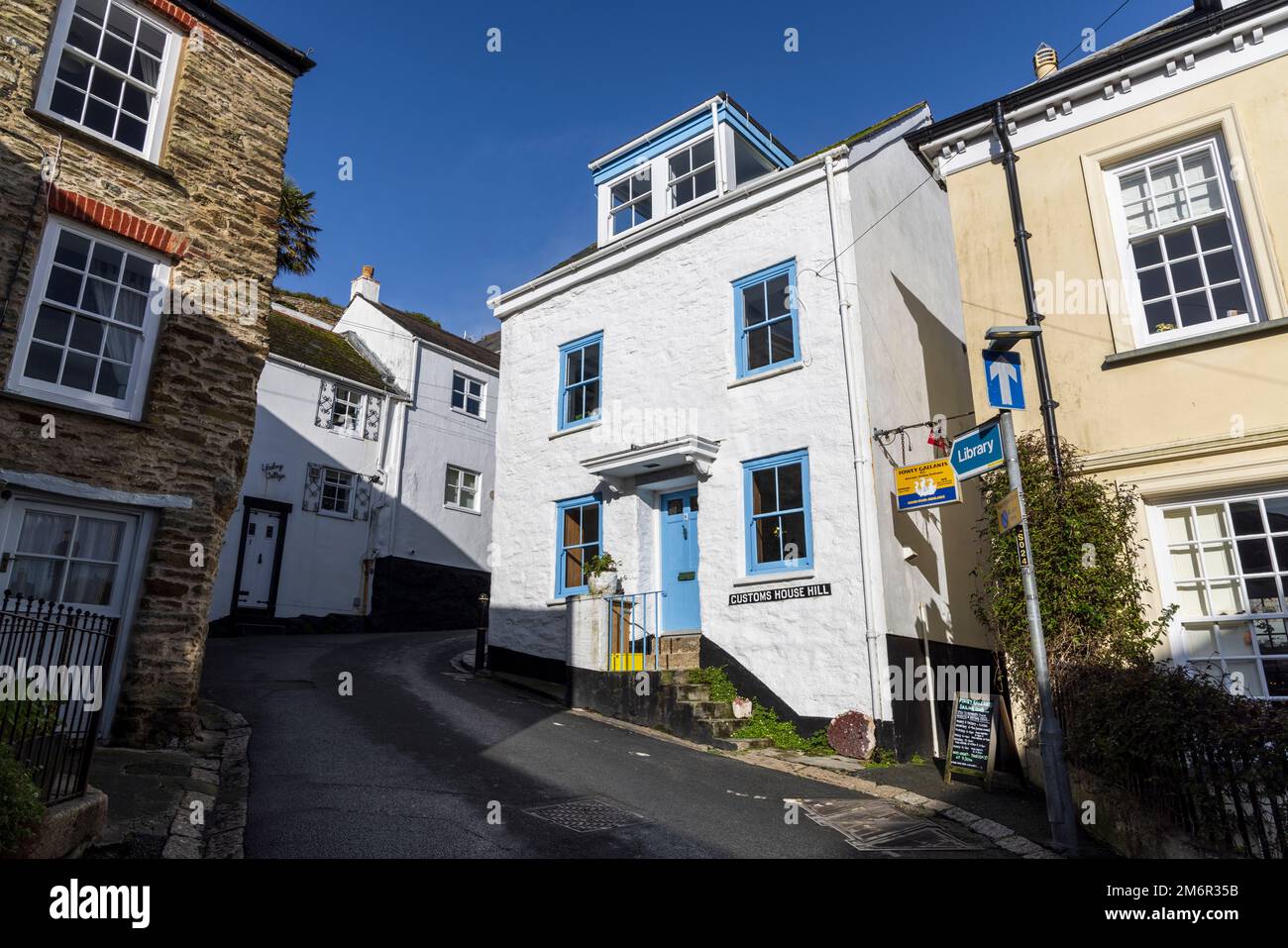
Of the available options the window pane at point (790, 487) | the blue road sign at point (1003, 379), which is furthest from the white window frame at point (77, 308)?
the blue road sign at point (1003, 379)

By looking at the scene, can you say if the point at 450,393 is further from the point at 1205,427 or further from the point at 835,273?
the point at 1205,427

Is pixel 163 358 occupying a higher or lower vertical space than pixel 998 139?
lower

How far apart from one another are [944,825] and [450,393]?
21549 millimetres

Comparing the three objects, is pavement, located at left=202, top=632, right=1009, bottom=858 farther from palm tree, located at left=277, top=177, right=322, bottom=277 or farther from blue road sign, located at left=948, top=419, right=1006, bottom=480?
palm tree, located at left=277, top=177, right=322, bottom=277

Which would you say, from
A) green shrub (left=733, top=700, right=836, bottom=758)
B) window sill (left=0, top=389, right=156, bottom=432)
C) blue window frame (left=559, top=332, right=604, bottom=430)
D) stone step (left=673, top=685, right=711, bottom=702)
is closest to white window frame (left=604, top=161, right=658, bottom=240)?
blue window frame (left=559, top=332, right=604, bottom=430)

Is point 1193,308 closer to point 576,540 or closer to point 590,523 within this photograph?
point 590,523

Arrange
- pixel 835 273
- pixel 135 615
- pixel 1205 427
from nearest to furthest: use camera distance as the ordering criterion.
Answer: pixel 1205 427, pixel 135 615, pixel 835 273

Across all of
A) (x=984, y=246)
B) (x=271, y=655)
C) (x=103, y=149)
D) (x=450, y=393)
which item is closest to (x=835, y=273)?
(x=984, y=246)

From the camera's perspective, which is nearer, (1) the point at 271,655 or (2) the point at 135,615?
(2) the point at 135,615

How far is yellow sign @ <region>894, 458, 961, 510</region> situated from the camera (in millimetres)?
9995

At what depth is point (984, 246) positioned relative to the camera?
10.2 m

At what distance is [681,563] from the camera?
42.7 ft

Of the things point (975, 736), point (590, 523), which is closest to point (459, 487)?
point (590, 523)

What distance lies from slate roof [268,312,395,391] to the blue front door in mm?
13691
